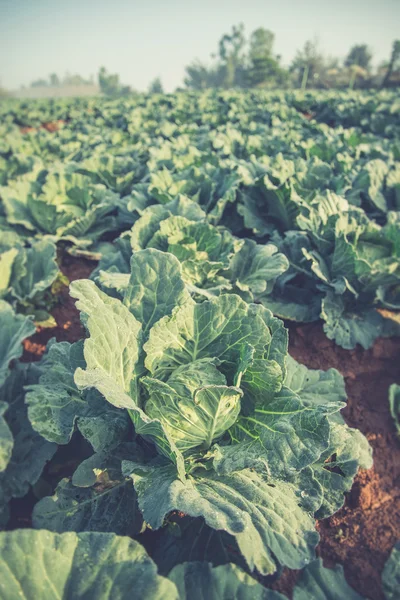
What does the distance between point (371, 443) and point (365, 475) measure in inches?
13.5

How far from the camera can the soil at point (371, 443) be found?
7.25ft

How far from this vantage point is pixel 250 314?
6.76 ft

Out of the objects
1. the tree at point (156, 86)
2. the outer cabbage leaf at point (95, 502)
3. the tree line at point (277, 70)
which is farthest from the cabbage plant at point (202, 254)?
the tree at point (156, 86)

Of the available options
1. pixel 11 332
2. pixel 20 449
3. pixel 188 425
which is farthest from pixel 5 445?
pixel 188 425

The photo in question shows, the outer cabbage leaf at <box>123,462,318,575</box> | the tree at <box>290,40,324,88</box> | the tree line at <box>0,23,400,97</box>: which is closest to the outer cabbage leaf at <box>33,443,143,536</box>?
the outer cabbage leaf at <box>123,462,318,575</box>

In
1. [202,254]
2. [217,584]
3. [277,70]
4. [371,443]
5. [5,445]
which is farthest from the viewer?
[277,70]

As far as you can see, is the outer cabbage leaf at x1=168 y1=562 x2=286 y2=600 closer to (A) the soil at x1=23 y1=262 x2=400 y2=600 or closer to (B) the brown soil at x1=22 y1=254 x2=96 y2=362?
(A) the soil at x1=23 y1=262 x2=400 y2=600

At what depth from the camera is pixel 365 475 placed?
2650 mm

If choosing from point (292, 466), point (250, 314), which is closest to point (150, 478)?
point (292, 466)

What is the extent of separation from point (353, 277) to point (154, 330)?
91.1 inches

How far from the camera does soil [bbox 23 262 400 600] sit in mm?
2211

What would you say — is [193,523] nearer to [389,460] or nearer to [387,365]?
[389,460]

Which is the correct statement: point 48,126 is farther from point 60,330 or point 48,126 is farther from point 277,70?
point 277,70

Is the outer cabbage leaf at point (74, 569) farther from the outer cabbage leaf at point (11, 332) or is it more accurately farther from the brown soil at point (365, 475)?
the outer cabbage leaf at point (11, 332)
